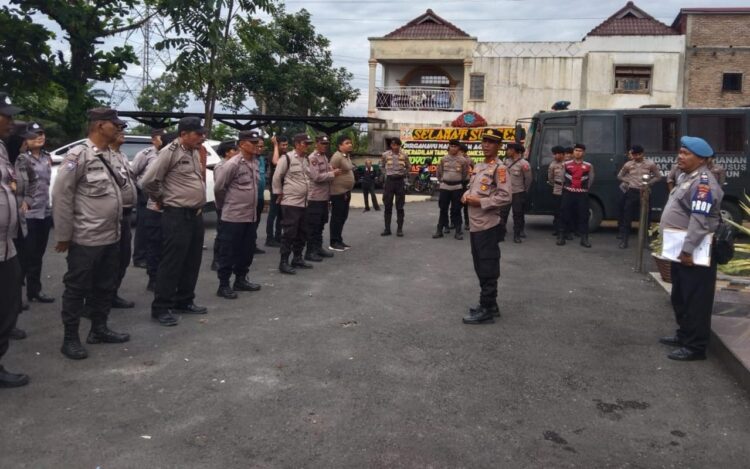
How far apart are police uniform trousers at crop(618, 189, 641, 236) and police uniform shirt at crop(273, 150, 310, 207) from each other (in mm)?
5915

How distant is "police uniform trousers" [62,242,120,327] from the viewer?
519cm

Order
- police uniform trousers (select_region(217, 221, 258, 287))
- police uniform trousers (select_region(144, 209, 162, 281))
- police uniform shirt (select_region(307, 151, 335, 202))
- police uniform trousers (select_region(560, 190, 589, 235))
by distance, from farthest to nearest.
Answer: police uniform trousers (select_region(560, 190, 589, 235)) → police uniform shirt (select_region(307, 151, 335, 202)) → police uniform trousers (select_region(144, 209, 162, 281)) → police uniform trousers (select_region(217, 221, 258, 287))

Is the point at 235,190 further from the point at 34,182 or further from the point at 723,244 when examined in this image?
the point at 723,244

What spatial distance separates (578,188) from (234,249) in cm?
670

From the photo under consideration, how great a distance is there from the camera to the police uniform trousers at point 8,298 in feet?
14.8

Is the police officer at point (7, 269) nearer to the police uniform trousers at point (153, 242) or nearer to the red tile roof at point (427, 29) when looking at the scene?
the police uniform trousers at point (153, 242)

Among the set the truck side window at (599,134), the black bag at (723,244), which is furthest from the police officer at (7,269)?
the truck side window at (599,134)

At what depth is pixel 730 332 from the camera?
18.5 ft

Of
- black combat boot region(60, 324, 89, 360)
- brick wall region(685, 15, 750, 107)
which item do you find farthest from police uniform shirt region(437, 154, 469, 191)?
brick wall region(685, 15, 750, 107)

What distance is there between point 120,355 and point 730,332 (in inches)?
196

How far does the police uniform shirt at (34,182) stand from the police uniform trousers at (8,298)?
164 cm

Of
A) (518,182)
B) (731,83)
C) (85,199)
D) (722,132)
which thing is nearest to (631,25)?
(731,83)

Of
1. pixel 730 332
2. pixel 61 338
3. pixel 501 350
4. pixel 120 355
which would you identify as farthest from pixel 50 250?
pixel 730 332

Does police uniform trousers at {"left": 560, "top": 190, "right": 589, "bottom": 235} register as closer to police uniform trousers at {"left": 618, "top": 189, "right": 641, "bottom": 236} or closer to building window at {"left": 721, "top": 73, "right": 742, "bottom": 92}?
police uniform trousers at {"left": 618, "top": 189, "right": 641, "bottom": 236}
